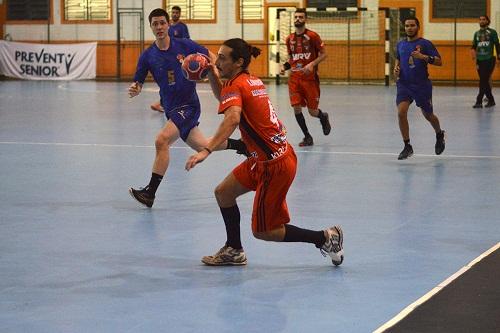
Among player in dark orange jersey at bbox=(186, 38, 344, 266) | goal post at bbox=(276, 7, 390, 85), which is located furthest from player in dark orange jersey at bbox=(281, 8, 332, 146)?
goal post at bbox=(276, 7, 390, 85)

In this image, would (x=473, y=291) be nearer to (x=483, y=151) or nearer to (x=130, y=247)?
(x=130, y=247)

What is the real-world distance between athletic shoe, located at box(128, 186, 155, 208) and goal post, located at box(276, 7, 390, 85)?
24.8 meters

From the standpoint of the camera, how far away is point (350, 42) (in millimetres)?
36156

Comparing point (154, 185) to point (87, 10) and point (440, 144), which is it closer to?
point (440, 144)

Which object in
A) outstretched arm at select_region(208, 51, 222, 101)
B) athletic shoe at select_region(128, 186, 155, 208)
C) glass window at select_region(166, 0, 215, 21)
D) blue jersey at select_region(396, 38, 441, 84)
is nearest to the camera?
outstretched arm at select_region(208, 51, 222, 101)

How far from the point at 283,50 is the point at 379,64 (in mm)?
3279

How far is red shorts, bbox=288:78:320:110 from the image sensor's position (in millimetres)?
17172

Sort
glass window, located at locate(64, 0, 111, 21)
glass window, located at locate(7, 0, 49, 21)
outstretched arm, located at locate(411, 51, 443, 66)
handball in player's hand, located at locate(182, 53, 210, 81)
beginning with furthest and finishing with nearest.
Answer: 1. glass window, located at locate(7, 0, 49, 21)
2. glass window, located at locate(64, 0, 111, 21)
3. outstretched arm, located at locate(411, 51, 443, 66)
4. handball in player's hand, located at locate(182, 53, 210, 81)

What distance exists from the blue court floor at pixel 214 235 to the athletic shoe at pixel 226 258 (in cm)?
9

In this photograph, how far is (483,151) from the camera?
617 inches

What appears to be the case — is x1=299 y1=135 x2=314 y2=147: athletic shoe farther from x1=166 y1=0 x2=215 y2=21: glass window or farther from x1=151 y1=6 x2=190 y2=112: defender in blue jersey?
x1=166 y1=0 x2=215 y2=21: glass window

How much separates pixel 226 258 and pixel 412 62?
7.40 m

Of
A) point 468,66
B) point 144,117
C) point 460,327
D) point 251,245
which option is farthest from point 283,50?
point 460,327

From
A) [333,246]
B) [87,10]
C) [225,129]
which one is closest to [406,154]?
[333,246]
